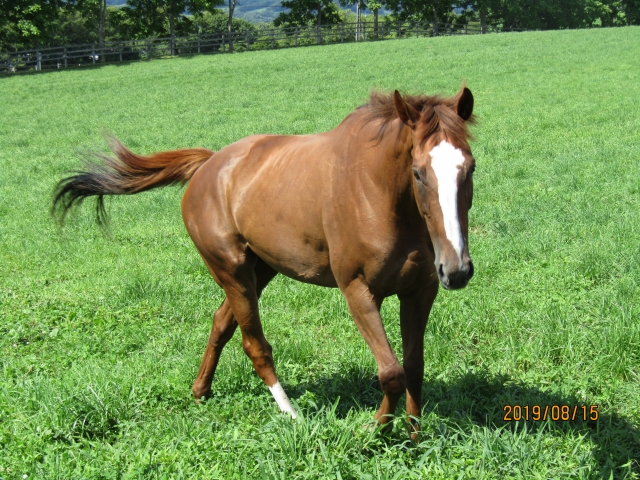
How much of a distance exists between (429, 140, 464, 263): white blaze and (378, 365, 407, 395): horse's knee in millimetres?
849

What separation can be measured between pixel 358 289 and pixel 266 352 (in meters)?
1.08

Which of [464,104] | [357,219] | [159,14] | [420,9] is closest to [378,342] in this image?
[357,219]

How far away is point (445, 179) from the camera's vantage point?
274 cm

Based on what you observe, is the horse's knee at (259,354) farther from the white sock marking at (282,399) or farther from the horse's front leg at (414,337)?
the horse's front leg at (414,337)

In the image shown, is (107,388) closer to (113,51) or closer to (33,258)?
(33,258)

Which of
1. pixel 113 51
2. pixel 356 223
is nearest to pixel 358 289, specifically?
pixel 356 223

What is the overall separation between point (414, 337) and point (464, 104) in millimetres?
1347

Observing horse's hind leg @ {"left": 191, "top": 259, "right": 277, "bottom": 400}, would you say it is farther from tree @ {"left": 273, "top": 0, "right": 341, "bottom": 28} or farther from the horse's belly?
tree @ {"left": 273, "top": 0, "right": 341, "bottom": 28}

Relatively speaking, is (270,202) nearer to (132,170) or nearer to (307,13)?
(132,170)

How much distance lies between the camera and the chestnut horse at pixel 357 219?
9.30 ft

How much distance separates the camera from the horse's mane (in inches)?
114

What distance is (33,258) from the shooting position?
7.32 meters

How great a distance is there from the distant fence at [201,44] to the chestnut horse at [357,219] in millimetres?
37046

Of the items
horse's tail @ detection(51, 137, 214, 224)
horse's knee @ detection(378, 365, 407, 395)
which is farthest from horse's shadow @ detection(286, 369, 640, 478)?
horse's tail @ detection(51, 137, 214, 224)
